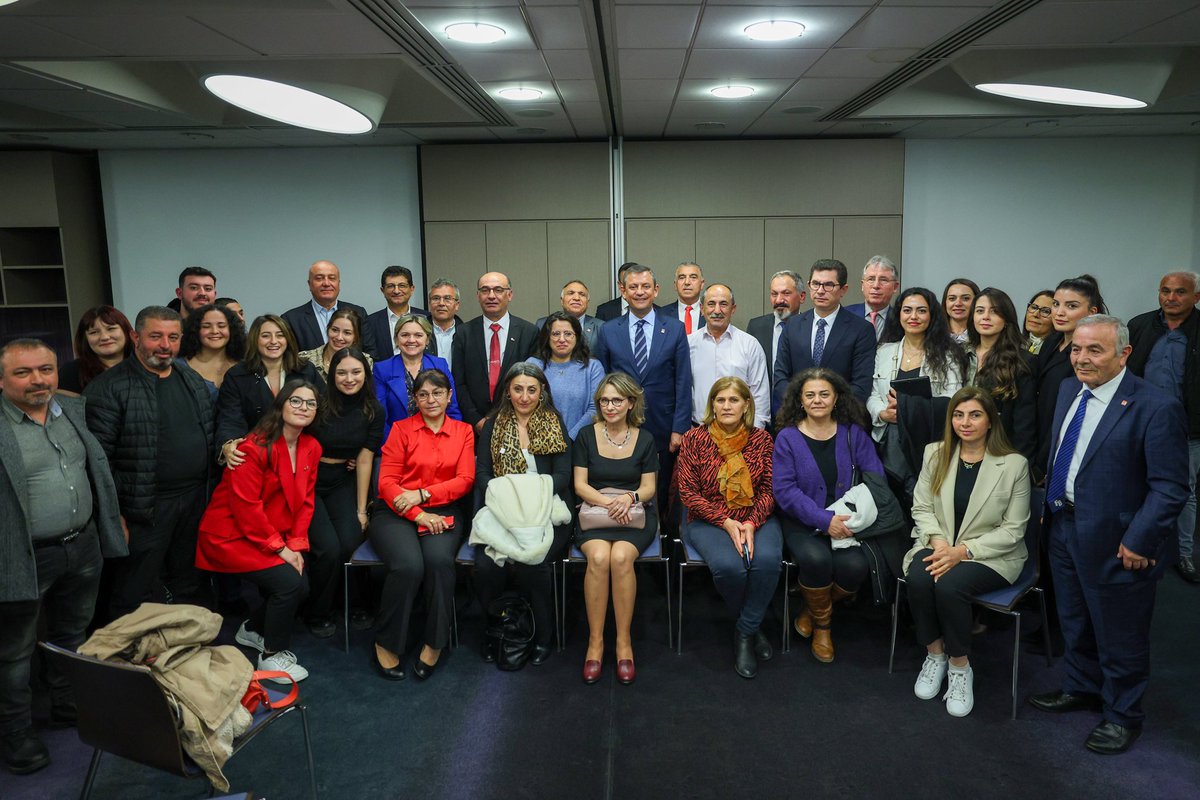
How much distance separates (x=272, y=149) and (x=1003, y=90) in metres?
6.30

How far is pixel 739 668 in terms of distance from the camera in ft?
11.6

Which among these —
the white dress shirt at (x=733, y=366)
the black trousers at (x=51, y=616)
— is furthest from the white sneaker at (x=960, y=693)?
the black trousers at (x=51, y=616)

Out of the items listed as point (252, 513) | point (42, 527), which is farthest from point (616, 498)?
point (42, 527)

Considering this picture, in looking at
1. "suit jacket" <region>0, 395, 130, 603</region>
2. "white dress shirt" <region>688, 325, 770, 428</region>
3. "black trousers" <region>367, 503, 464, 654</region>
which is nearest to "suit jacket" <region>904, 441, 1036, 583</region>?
"white dress shirt" <region>688, 325, 770, 428</region>

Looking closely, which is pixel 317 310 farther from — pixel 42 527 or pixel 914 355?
pixel 914 355

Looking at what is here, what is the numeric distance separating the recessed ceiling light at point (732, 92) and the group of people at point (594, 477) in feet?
5.76

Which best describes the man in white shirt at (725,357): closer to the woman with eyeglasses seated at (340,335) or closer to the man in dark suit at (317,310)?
the woman with eyeglasses seated at (340,335)

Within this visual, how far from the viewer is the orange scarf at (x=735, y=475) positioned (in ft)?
12.3

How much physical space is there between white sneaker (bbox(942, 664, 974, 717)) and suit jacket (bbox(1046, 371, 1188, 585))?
0.64m

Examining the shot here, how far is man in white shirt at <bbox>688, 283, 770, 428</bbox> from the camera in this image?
440 cm

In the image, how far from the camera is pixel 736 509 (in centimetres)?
375

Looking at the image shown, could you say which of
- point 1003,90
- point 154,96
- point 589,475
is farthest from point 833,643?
point 154,96

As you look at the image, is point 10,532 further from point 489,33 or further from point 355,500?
point 489,33

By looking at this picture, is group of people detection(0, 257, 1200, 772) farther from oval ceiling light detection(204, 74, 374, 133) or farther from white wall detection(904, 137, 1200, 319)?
white wall detection(904, 137, 1200, 319)
